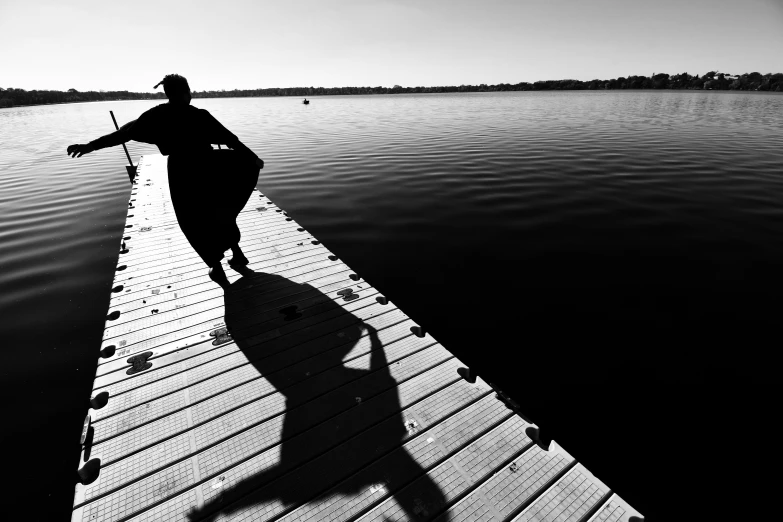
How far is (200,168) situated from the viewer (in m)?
4.17

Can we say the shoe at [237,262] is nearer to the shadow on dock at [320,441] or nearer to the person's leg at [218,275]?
the person's leg at [218,275]

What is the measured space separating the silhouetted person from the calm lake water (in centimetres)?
23

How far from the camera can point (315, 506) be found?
7.58 feet

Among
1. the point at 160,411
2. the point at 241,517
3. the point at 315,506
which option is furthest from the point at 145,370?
the point at 315,506

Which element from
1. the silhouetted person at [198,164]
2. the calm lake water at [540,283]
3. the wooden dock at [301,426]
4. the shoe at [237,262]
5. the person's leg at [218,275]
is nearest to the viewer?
the wooden dock at [301,426]

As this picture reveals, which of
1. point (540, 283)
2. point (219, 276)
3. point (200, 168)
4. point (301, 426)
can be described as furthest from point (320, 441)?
point (540, 283)

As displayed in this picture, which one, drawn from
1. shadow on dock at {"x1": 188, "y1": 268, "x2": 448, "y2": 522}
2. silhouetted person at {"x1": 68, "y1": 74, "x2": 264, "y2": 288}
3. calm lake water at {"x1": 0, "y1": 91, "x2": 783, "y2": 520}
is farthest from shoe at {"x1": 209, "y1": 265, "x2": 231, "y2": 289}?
calm lake water at {"x1": 0, "y1": 91, "x2": 783, "y2": 520}

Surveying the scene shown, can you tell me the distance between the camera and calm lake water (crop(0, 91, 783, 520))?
3.68 metres

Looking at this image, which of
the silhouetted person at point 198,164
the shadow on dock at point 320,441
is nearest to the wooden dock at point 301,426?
the shadow on dock at point 320,441

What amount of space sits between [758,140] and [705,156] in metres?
7.83

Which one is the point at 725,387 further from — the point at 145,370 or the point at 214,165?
the point at 214,165

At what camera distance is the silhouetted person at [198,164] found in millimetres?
3791

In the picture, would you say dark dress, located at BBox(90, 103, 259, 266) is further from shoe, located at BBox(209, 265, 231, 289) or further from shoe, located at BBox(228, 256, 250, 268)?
shoe, located at BBox(228, 256, 250, 268)

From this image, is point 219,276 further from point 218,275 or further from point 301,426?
point 301,426
